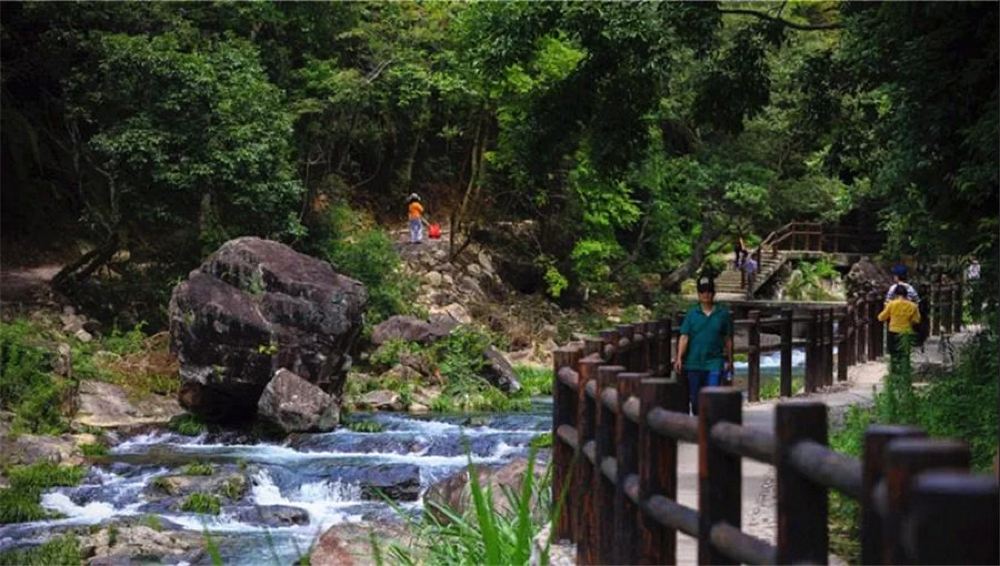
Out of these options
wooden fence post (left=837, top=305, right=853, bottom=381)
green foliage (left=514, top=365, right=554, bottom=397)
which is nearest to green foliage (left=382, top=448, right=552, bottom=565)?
wooden fence post (left=837, top=305, right=853, bottom=381)

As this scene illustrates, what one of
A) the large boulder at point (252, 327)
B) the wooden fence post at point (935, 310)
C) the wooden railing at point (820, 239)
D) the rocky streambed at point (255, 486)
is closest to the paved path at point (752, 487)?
the rocky streambed at point (255, 486)

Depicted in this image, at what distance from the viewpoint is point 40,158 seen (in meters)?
27.4

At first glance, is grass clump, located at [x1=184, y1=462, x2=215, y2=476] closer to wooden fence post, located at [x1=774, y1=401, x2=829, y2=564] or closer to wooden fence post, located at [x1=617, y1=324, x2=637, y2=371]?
wooden fence post, located at [x1=617, y1=324, x2=637, y2=371]

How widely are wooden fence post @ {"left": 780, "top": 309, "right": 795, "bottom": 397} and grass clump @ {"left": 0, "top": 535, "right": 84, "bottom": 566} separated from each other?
8.25 metres

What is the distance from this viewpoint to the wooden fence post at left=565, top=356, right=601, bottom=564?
5.98m

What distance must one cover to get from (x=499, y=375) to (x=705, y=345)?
14.9 m

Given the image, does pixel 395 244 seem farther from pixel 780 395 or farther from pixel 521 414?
pixel 780 395

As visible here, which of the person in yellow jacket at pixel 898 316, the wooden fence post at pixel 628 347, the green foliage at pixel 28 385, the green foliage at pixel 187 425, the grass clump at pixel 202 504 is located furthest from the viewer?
the green foliage at pixel 187 425

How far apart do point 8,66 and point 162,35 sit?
10.8 ft

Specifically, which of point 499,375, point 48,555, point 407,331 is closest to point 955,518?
point 48,555

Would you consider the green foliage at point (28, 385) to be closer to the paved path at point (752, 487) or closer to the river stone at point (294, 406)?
the river stone at point (294, 406)

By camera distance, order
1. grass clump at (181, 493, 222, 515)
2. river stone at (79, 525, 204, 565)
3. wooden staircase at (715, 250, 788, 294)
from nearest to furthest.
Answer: river stone at (79, 525, 204, 565) → grass clump at (181, 493, 222, 515) → wooden staircase at (715, 250, 788, 294)

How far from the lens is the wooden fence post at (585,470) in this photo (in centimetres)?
598

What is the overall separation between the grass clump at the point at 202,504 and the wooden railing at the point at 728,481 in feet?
26.8
